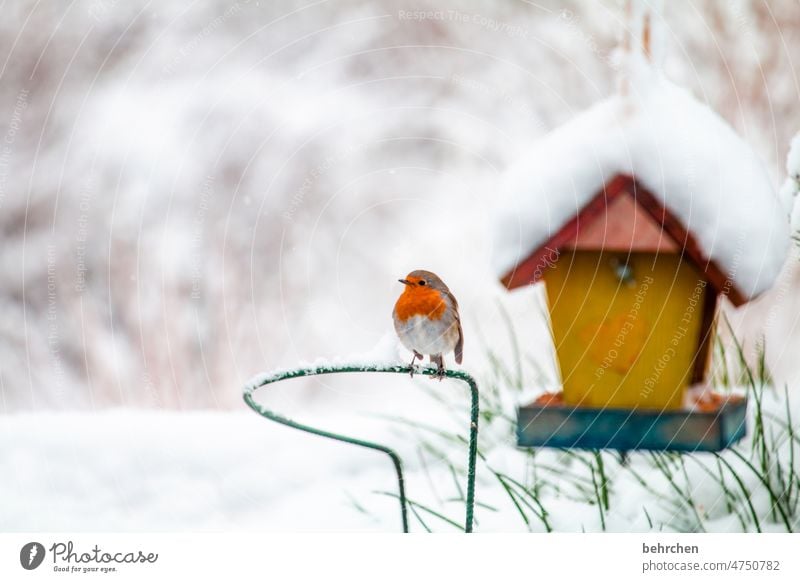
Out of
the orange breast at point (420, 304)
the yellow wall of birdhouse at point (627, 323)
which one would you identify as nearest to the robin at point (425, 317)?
the orange breast at point (420, 304)

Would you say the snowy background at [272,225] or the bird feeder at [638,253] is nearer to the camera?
the bird feeder at [638,253]

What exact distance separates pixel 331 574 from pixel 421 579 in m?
0.09

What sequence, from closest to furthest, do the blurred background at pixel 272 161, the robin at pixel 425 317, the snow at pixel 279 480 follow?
the robin at pixel 425 317 → the snow at pixel 279 480 → the blurred background at pixel 272 161

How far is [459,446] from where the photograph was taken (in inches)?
33.3

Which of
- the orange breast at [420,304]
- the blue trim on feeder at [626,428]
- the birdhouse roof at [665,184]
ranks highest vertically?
the birdhouse roof at [665,184]

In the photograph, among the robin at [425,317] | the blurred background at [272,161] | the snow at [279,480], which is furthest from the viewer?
the blurred background at [272,161]

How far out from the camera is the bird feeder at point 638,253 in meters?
0.67

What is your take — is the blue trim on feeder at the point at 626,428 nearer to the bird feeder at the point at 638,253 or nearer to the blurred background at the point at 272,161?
the bird feeder at the point at 638,253

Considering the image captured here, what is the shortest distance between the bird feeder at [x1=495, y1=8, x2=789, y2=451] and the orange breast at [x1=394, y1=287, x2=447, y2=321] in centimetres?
8

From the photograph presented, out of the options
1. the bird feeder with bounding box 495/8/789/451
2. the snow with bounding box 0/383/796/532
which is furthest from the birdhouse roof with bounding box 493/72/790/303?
the snow with bounding box 0/383/796/532

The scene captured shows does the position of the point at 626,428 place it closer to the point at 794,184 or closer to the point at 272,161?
the point at 794,184

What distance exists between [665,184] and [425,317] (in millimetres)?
222

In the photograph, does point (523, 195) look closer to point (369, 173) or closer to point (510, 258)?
point (510, 258)

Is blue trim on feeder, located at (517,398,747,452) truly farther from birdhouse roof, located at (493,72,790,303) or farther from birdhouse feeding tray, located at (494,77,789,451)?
birdhouse roof, located at (493,72,790,303)
